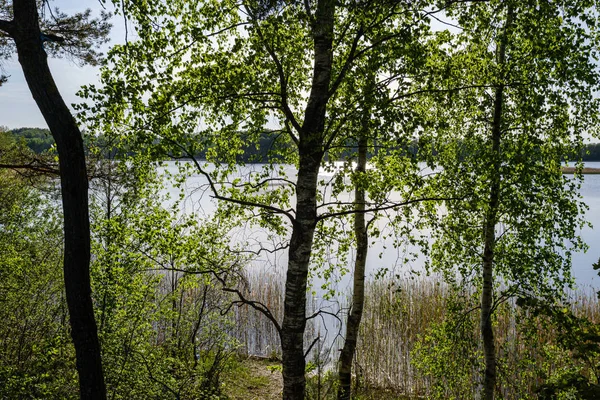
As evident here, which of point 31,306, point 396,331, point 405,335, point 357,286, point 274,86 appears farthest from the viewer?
point 396,331

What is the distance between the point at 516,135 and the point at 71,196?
5526 mm

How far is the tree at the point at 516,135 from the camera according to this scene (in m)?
5.44

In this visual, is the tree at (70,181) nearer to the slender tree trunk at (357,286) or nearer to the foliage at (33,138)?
the slender tree trunk at (357,286)

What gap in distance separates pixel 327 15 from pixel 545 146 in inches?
147

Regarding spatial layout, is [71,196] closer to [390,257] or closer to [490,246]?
[490,246]

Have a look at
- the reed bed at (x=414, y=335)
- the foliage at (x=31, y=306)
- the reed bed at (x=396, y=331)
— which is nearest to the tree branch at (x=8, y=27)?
the foliage at (x=31, y=306)

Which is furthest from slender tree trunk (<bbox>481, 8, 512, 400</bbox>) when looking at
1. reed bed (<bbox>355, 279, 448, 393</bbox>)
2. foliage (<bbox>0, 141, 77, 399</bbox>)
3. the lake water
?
the lake water

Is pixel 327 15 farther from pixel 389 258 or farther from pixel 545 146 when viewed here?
pixel 389 258

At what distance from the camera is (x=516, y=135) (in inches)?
249

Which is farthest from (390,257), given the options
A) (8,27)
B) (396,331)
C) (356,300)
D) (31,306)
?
(8,27)

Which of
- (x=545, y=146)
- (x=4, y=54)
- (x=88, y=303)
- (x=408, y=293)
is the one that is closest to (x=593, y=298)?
(x=408, y=293)

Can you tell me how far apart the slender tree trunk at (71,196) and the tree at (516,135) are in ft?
12.5

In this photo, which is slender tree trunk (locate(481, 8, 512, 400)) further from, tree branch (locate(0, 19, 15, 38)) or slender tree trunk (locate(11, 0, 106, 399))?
tree branch (locate(0, 19, 15, 38))

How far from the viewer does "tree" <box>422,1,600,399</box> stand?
17.9 ft
